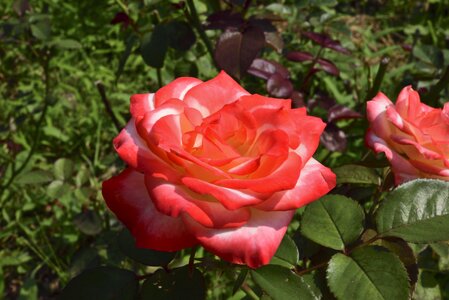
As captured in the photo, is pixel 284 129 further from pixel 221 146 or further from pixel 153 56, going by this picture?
pixel 153 56

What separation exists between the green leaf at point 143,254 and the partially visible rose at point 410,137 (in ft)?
1.10

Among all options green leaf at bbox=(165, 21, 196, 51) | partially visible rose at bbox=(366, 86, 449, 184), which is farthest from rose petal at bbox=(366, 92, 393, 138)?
green leaf at bbox=(165, 21, 196, 51)

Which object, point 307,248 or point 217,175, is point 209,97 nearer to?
point 217,175

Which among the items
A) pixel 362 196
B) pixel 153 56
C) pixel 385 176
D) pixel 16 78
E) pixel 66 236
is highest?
pixel 153 56

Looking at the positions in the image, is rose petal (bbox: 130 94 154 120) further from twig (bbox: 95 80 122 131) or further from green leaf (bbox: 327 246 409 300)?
twig (bbox: 95 80 122 131)

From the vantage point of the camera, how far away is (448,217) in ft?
2.19

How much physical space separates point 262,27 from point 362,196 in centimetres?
42

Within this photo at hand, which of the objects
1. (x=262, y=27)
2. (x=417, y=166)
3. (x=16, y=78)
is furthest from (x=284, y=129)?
(x=16, y=78)

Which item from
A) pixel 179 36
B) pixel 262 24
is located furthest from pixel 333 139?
pixel 179 36

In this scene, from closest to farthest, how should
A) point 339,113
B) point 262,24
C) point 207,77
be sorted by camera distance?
point 262,24
point 339,113
point 207,77

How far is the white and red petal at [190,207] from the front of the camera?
0.56 metres

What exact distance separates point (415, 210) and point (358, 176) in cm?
20

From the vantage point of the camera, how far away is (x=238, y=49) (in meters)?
1.09

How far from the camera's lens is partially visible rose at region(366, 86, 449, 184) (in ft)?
2.44
